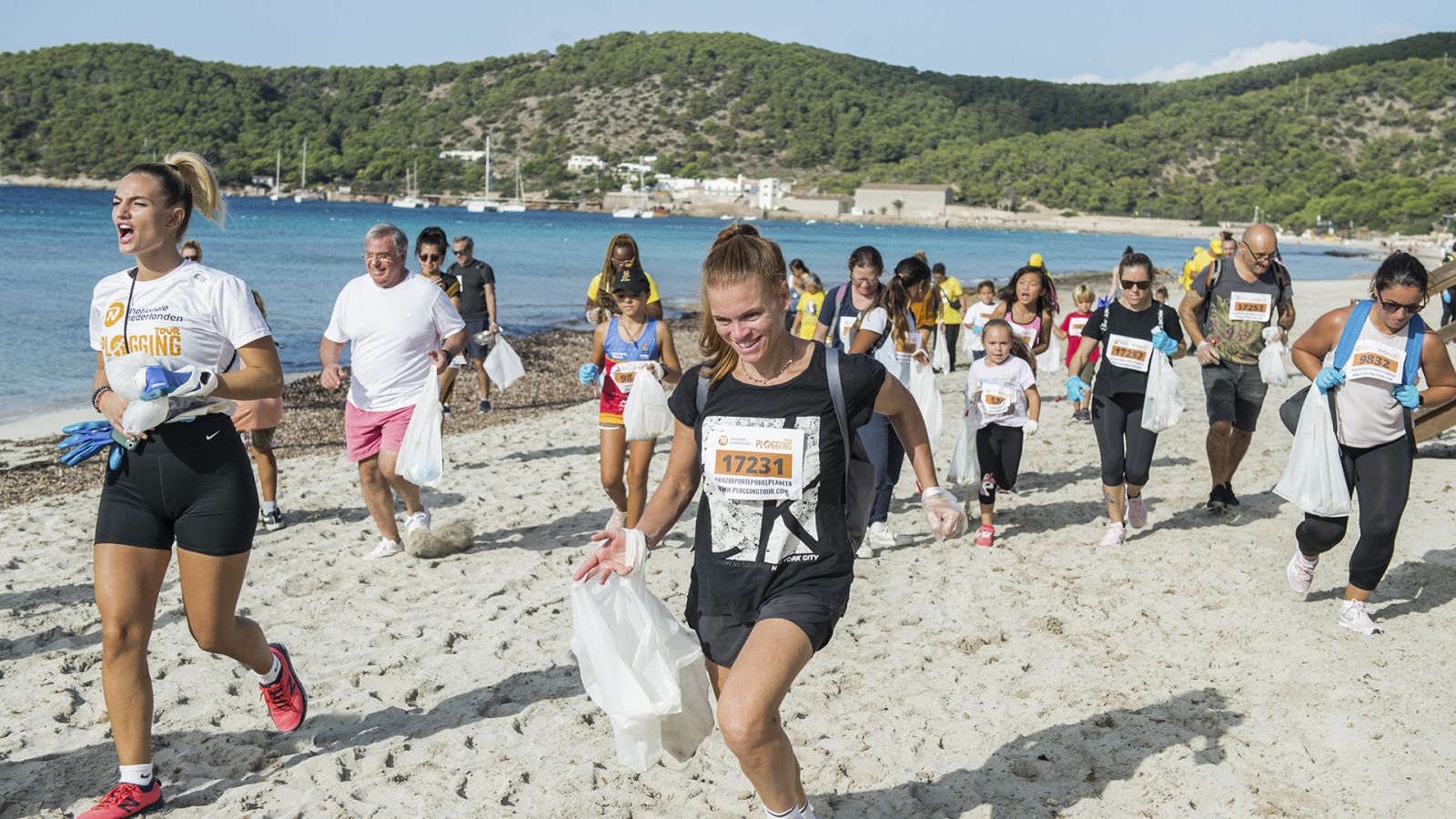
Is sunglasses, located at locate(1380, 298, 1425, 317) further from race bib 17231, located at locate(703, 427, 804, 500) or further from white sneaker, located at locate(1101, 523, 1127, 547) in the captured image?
race bib 17231, located at locate(703, 427, 804, 500)

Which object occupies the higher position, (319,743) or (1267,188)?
(1267,188)

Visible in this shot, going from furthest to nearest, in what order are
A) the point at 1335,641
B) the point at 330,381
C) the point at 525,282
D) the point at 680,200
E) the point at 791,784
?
1. the point at 680,200
2. the point at 525,282
3. the point at 330,381
4. the point at 1335,641
5. the point at 791,784

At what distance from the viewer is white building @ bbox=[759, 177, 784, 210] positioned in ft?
528

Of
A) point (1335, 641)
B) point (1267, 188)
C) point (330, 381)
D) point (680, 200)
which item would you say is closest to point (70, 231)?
point (330, 381)

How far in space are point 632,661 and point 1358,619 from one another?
4477 millimetres

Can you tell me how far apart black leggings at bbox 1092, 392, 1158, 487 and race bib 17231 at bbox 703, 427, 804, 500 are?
4853mm

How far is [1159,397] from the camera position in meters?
7.21

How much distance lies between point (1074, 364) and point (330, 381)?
4838 mm

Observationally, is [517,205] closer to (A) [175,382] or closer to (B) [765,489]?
(A) [175,382]

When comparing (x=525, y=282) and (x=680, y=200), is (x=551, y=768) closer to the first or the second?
(x=525, y=282)

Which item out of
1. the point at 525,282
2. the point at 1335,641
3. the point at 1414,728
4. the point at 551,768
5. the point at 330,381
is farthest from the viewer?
the point at 525,282

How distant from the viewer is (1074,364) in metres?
7.73

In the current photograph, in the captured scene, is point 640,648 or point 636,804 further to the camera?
point 636,804

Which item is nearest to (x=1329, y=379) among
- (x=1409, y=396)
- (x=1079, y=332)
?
(x=1409, y=396)
